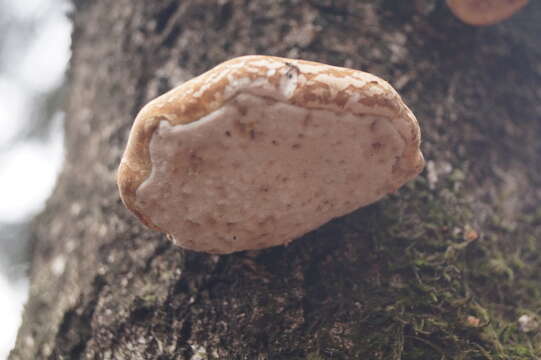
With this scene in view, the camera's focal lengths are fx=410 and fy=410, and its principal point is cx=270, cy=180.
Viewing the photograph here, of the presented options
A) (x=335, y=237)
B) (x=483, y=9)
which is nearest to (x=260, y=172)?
(x=335, y=237)

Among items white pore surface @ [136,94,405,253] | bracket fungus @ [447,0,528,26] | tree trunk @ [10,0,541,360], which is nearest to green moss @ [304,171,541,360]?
tree trunk @ [10,0,541,360]

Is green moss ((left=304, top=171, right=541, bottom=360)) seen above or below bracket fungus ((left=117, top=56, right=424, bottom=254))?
below

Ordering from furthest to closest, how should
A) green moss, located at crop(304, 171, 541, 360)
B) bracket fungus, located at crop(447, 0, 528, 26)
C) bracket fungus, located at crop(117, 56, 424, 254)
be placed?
bracket fungus, located at crop(447, 0, 528, 26)
green moss, located at crop(304, 171, 541, 360)
bracket fungus, located at crop(117, 56, 424, 254)

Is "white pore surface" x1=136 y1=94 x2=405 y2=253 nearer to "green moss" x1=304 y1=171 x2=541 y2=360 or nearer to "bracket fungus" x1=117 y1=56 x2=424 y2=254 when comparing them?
"bracket fungus" x1=117 y1=56 x2=424 y2=254

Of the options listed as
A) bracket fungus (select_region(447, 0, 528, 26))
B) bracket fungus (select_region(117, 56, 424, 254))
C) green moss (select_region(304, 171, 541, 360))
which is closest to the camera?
bracket fungus (select_region(117, 56, 424, 254))

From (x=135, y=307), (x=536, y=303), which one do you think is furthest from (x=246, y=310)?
(x=536, y=303)

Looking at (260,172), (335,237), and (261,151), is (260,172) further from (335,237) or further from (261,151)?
(335,237)

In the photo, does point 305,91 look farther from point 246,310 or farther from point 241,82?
point 246,310
